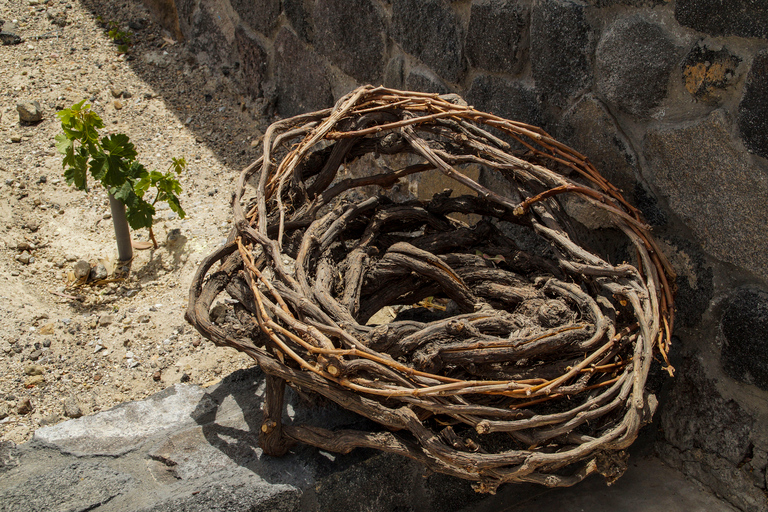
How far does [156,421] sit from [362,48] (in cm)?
150

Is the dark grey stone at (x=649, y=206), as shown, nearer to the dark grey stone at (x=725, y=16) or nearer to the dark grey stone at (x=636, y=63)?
the dark grey stone at (x=636, y=63)

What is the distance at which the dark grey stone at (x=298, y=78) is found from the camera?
106 inches

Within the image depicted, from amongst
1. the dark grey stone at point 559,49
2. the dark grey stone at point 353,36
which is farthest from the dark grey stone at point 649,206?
the dark grey stone at point 353,36

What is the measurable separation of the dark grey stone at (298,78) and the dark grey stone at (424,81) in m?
0.54

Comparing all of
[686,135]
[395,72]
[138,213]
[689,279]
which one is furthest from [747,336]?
[138,213]

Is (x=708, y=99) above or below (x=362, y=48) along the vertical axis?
above

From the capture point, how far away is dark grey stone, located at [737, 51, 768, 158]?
1.26 meters

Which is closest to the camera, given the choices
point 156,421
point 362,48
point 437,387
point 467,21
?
point 437,387

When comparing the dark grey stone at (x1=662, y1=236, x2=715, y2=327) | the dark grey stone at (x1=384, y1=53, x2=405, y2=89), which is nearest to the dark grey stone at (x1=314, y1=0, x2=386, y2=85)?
the dark grey stone at (x1=384, y1=53, x2=405, y2=89)

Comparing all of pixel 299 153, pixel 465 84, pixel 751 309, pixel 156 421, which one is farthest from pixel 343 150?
pixel 751 309

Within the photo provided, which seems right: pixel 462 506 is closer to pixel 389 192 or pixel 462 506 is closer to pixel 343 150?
pixel 343 150

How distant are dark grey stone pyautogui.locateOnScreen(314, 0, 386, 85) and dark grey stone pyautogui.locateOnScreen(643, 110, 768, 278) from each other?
3.79ft

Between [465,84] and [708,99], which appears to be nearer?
[708,99]

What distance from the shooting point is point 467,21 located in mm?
1920
